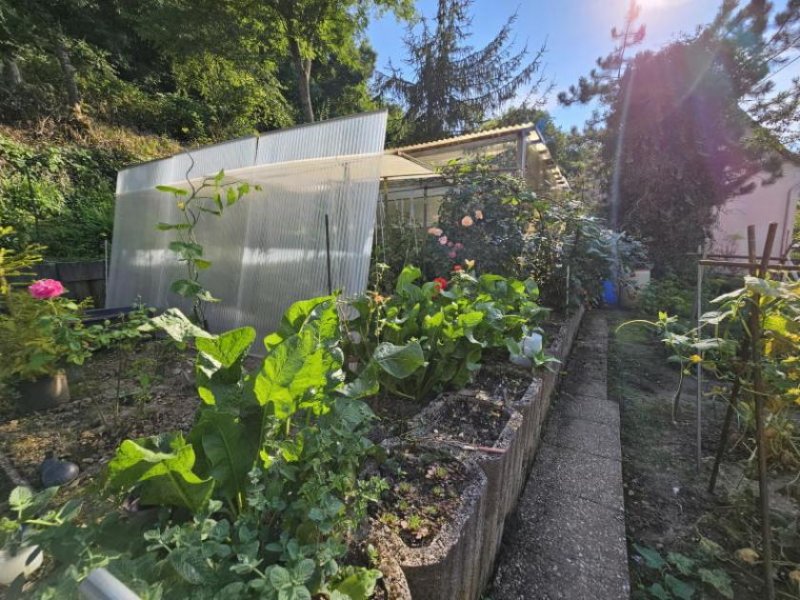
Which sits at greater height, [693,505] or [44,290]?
[44,290]

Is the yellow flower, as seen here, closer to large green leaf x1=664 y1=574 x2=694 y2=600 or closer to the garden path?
large green leaf x1=664 y1=574 x2=694 y2=600

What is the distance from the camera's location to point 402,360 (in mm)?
1277

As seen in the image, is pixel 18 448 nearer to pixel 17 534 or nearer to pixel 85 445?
pixel 85 445

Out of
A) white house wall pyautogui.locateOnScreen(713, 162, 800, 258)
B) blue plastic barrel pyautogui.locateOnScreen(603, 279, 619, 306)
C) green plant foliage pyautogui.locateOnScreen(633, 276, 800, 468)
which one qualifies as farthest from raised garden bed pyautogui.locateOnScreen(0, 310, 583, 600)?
white house wall pyautogui.locateOnScreen(713, 162, 800, 258)

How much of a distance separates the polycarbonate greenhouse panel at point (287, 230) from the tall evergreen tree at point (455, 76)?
30.3ft

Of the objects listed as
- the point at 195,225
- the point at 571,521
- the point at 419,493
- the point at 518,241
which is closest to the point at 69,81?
the point at 195,225

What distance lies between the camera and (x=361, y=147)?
2.60 m

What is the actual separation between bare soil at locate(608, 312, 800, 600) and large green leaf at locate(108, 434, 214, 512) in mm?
1413

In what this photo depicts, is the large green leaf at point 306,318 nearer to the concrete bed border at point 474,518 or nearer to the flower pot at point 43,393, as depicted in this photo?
the concrete bed border at point 474,518

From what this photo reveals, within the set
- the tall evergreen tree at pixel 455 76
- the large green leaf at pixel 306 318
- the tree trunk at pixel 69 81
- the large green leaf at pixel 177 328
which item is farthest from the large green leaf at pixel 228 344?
the tall evergreen tree at pixel 455 76

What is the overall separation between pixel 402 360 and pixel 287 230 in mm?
2237

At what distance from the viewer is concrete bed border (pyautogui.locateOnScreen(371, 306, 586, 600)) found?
2.61ft

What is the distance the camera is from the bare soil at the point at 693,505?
1289 mm

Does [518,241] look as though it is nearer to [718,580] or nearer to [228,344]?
[718,580]
